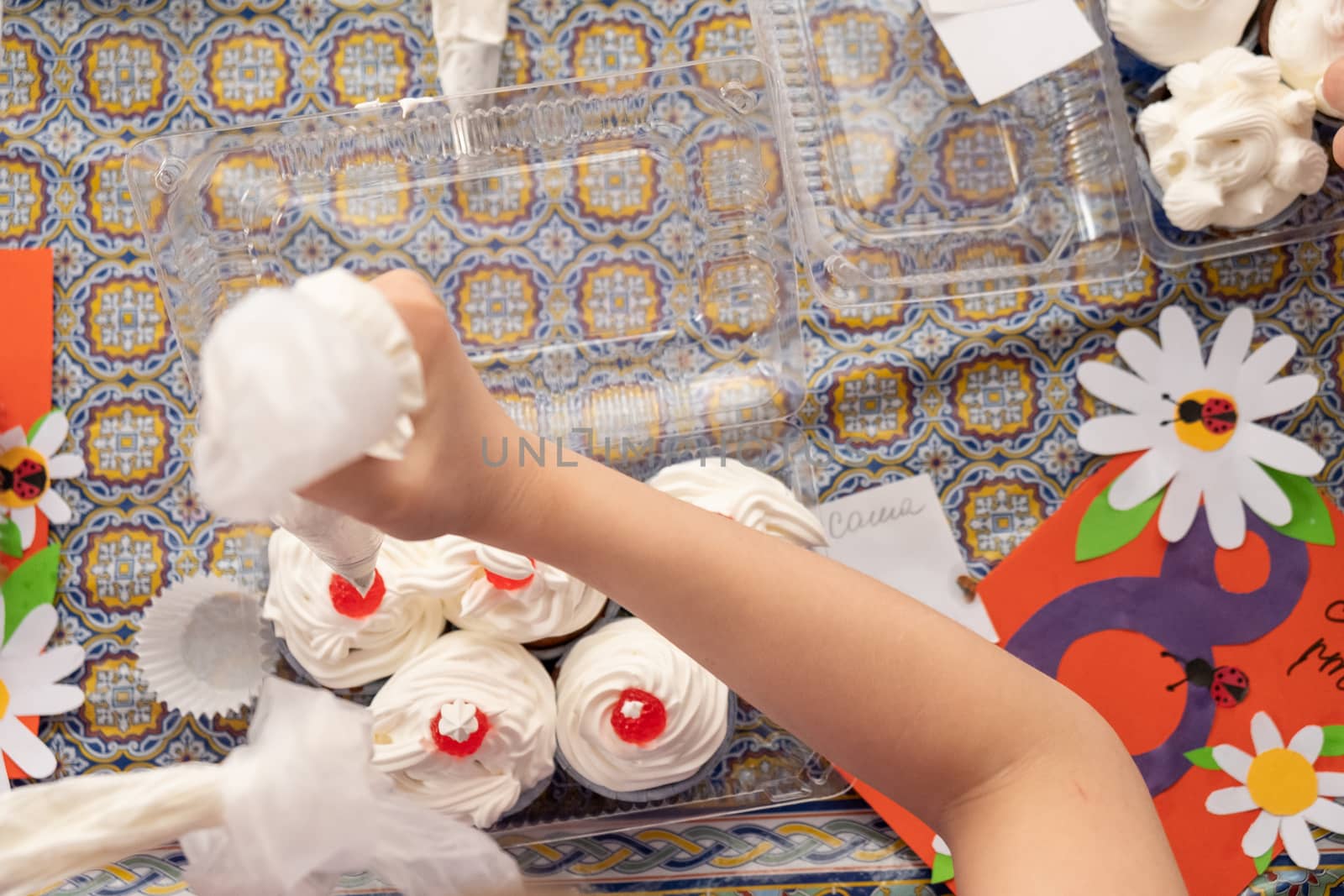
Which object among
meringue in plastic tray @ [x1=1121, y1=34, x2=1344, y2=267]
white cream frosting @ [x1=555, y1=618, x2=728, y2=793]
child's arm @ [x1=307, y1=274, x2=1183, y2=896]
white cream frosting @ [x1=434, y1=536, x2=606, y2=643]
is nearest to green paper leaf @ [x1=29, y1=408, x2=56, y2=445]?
white cream frosting @ [x1=434, y1=536, x2=606, y2=643]

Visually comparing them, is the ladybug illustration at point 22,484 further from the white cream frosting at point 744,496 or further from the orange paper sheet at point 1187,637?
the orange paper sheet at point 1187,637

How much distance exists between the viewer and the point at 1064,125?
920 millimetres

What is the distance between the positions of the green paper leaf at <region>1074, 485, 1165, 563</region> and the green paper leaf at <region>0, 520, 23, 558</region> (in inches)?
34.6

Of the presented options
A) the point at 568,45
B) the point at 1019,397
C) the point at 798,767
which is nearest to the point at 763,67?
the point at 568,45

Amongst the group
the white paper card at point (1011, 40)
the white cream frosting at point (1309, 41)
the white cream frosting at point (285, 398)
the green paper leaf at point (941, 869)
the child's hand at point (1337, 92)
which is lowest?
the green paper leaf at point (941, 869)

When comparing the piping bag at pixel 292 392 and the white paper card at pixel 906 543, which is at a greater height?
the piping bag at pixel 292 392

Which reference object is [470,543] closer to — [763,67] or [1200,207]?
[763,67]

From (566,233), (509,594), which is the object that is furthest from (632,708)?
(566,233)

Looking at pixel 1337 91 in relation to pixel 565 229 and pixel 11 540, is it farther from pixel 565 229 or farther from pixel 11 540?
pixel 11 540

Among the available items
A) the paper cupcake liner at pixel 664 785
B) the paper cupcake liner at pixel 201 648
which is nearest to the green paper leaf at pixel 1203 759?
the paper cupcake liner at pixel 664 785

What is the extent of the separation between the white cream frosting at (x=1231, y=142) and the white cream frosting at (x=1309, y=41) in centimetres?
2

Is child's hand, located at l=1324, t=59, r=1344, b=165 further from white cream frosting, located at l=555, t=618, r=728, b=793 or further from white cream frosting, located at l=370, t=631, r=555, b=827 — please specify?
white cream frosting, located at l=370, t=631, r=555, b=827

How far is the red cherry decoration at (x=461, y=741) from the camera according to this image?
0.72 meters

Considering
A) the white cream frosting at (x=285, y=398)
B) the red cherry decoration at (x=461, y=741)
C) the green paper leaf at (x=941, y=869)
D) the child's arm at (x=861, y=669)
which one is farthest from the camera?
the green paper leaf at (x=941, y=869)
